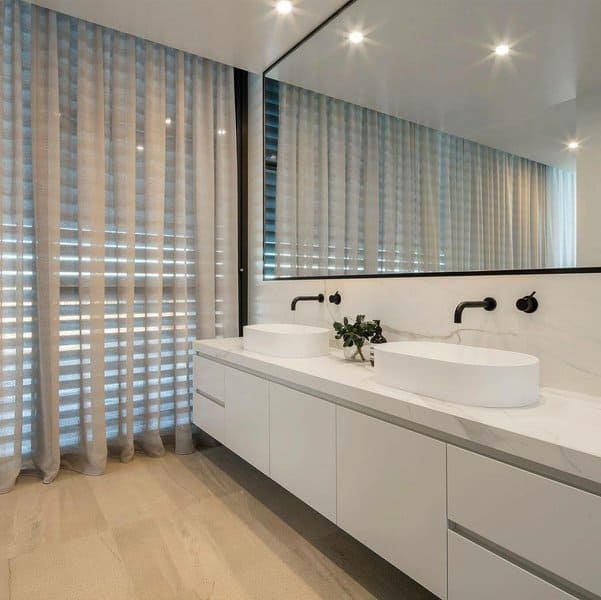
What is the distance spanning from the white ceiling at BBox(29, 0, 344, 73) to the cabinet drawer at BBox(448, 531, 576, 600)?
7.37ft

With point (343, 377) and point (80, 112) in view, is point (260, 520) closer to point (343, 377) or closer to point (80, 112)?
point (343, 377)

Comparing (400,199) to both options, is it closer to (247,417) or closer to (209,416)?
(247,417)

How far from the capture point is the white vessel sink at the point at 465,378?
A: 1.14 metres

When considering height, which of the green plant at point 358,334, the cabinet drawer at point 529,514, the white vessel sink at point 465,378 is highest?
the green plant at point 358,334

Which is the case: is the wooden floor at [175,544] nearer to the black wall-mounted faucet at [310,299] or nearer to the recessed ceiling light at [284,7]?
the black wall-mounted faucet at [310,299]

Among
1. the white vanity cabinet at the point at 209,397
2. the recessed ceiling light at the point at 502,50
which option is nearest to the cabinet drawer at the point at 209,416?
the white vanity cabinet at the point at 209,397

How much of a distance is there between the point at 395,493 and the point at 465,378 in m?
0.38

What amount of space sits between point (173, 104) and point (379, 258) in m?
1.59

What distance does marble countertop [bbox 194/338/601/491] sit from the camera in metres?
0.89

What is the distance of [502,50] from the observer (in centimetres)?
155

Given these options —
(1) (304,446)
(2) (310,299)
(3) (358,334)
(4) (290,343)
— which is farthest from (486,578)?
(2) (310,299)

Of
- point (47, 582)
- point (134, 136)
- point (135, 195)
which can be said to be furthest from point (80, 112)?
point (47, 582)

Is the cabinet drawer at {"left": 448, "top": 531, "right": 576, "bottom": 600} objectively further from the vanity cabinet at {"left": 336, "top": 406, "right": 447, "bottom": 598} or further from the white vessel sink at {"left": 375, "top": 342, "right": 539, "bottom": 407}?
the white vessel sink at {"left": 375, "top": 342, "right": 539, "bottom": 407}

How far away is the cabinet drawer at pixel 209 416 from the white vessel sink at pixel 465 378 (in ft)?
3.58
